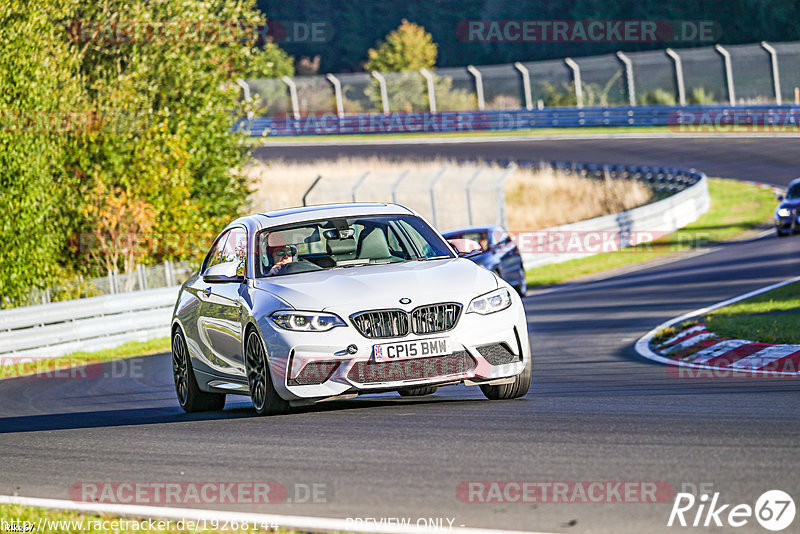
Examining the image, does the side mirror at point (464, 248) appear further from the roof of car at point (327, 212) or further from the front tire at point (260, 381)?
the front tire at point (260, 381)

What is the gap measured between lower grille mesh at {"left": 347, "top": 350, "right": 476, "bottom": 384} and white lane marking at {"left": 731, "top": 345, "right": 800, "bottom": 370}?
4.94 m

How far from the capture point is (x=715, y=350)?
14117 mm

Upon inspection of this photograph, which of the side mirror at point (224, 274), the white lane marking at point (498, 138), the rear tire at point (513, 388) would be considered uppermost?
the white lane marking at point (498, 138)

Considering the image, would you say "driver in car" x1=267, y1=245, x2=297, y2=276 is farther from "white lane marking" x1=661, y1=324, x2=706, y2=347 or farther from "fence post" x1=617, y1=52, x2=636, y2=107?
"fence post" x1=617, y1=52, x2=636, y2=107

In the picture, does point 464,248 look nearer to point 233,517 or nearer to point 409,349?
point 409,349

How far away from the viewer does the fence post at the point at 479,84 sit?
2493 inches

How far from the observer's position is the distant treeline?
245 ft

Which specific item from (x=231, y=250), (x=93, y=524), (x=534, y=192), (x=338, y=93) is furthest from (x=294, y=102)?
(x=93, y=524)

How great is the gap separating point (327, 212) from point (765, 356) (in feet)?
17.2

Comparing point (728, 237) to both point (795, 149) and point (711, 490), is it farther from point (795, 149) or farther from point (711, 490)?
point (711, 490)

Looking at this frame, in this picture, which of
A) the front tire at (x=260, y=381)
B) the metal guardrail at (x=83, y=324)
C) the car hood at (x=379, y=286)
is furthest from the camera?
the metal guardrail at (x=83, y=324)

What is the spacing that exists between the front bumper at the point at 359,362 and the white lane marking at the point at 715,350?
17.5 feet

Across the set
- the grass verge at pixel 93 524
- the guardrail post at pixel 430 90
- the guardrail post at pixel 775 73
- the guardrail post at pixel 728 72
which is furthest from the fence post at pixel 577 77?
the grass verge at pixel 93 524

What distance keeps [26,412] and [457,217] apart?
30.1 meters
